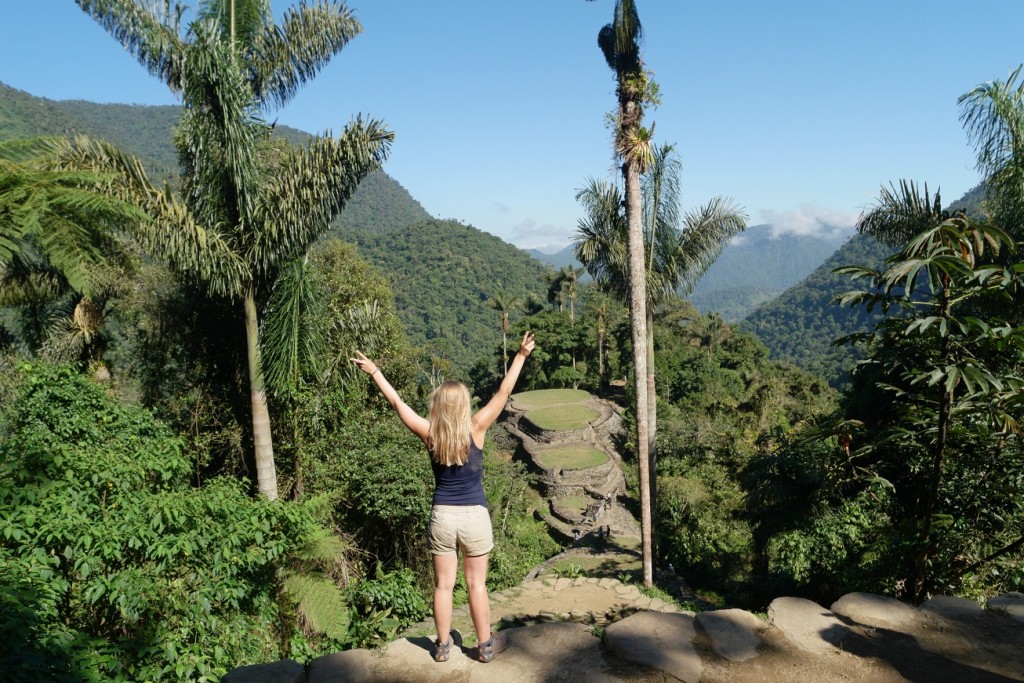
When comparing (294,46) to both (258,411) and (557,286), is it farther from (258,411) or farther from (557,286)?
(557,286)

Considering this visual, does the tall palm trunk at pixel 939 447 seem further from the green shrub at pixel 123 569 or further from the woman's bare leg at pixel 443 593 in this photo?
the green shrub at pixel 123 569

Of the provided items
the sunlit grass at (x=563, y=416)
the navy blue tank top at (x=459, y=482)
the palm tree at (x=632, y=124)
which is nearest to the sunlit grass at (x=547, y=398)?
the sunlit grass at (x=563, y=416)

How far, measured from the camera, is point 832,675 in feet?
→ 9.55

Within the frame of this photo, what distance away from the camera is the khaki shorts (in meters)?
2.91

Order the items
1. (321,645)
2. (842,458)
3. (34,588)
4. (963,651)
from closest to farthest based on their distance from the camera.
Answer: (34,588) < (963,651) < (842,458) < (321,645)

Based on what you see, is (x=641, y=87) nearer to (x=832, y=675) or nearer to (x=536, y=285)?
(x=832, y=675)

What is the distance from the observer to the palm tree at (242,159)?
6.78 metres

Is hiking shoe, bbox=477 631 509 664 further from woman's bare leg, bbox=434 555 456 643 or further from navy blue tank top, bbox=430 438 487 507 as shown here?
navy blue tank top, bbox=430 438 487 507

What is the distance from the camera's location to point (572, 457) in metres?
24.4

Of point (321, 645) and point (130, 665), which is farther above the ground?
point (130, 665)

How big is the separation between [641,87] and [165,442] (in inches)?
317

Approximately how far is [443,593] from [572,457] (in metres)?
22.0

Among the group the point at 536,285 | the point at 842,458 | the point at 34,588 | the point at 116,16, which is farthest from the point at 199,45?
the point at 536,285

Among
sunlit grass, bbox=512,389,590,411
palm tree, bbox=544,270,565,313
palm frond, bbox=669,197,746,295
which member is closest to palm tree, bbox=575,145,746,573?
palm frond, bbox=669,197,746,295
